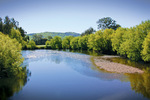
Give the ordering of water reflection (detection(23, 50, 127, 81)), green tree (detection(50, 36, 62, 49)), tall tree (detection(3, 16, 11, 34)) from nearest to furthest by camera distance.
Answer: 1. water reflection (detection(23, 50, 127, 81))
2. tall tree (detection(3, 16, 11, 34))
3. green tree (detection(50, 36, 62, 49))

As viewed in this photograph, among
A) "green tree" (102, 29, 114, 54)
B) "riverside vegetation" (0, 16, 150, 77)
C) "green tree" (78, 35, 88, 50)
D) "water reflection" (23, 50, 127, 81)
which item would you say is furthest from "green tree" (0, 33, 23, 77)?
"green tree" (78, 35, 88, 50)

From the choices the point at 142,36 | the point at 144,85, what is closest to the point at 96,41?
the point at 142,36

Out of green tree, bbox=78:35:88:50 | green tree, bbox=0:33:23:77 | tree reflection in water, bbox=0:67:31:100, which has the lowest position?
tree reflection in water, bbox=0:67:31:100

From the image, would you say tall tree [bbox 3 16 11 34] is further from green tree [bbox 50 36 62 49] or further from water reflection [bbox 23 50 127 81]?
green tree [bbox 50 36 62 49]

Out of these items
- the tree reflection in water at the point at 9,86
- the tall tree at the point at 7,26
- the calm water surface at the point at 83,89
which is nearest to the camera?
the calm water surface at the point at 83,89

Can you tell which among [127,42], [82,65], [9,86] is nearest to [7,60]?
[9,86]

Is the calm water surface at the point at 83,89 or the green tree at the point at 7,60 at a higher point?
the green tree at the point at 7,60

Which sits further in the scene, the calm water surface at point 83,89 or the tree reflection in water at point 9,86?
the tree reflection in water at point 9,86

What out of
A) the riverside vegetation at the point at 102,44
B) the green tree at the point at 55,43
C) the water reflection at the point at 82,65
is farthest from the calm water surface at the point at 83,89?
the green tree at the point at 55,43

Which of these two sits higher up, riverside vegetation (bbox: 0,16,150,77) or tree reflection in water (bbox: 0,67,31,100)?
riverside vegetation (bbox: 0,16,150,77)

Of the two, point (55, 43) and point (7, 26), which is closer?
point (7, 26)

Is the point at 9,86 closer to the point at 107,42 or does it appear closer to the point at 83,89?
the point at 83,89

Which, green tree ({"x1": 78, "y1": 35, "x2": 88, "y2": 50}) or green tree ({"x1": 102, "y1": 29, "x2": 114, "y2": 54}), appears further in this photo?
green tree ({"x1": 78, "y1": 35, "x2": 88, "y2": 50})

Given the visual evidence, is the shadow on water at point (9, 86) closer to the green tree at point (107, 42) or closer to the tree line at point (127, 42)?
the tree line at point (127, 42)
